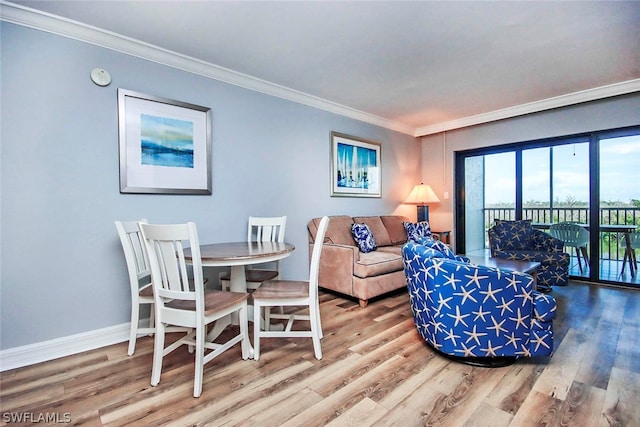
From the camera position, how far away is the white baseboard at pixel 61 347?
6.63 ft

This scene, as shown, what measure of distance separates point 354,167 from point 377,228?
3.15 feet

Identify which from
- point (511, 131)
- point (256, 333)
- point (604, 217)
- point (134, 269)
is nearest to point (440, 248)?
point (256, 333)

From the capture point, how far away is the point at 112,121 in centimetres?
240

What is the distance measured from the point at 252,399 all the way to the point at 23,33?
2865 millimetres

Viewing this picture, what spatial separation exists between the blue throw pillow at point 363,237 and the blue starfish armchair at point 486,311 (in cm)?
183

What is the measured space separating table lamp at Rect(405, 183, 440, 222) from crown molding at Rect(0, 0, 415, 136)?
2.13 m

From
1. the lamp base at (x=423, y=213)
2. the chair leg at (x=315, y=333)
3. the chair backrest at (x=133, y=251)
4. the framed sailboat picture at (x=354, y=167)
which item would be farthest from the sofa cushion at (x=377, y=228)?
the chair backrest at (x=133, y=251)

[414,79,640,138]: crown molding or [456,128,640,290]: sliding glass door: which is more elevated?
[414,79,640,138]: crown molding

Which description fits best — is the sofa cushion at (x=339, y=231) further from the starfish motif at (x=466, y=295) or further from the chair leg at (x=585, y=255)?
the chair leg at (x=585, y=255)

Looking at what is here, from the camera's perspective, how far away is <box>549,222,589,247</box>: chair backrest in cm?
395

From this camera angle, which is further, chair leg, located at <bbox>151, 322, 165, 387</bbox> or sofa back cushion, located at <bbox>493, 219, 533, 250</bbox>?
sofa back cushion, located at <bbox>493, 219, 533, 250</bbox>

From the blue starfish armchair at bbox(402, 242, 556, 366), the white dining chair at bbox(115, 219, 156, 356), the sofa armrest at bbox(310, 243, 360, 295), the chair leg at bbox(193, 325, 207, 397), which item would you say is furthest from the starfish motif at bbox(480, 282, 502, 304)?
the white dining chair at bbox(115, 219, 156, 356)

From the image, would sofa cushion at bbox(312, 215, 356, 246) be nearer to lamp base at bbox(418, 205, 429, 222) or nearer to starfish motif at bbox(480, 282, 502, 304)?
lamp base at bbox(418, 205, 429, 222)

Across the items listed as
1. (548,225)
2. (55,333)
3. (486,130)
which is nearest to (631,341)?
(548,225)
